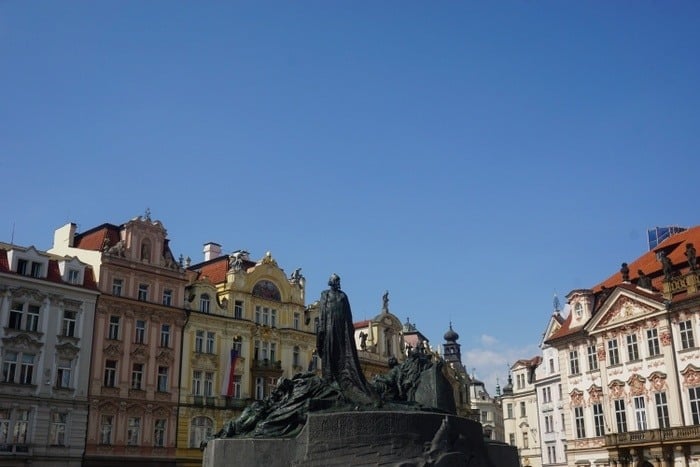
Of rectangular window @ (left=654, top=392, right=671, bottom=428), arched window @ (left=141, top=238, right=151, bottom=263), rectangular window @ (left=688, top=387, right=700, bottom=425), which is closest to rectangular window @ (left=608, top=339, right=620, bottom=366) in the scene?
rectangular window @ (left=654, top=392, right=671, bottom=428)

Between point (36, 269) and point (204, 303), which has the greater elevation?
point (36, 269)

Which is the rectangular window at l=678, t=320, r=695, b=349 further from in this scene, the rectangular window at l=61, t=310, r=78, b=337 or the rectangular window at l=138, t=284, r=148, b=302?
the rectangular window at l=61, t=310, r=78, b=337

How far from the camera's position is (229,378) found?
39.3m

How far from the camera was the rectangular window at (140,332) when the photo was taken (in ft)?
121

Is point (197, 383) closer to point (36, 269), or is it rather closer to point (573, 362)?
point (36, 269)

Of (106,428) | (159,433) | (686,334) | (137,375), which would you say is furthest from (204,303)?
(686,334)

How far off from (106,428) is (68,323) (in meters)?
4.86

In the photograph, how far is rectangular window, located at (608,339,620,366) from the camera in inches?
1388

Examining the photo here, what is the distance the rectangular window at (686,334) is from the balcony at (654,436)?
3.26 meters

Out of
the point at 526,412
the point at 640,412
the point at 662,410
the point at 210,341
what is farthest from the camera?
the point at 526,412

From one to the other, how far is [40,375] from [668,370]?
25701 mm

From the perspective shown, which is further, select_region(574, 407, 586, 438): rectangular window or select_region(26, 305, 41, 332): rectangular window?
select_region(574, 407, 586, 438): rectangular window

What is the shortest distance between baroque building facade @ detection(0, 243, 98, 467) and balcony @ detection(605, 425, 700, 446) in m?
22.5

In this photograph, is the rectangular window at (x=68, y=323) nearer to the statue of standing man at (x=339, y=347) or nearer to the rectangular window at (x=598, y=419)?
the statue of standing man at (x=339, y=347)
